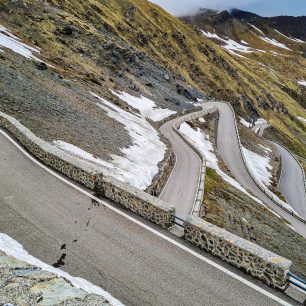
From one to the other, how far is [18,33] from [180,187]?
43.6 m

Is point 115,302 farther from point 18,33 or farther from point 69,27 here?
point 69,27

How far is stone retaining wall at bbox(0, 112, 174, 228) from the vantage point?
13875 mm

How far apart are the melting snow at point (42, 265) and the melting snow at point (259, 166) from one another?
52.1 meters

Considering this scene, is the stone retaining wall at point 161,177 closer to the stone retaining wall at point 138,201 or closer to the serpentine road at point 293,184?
the stone retaining wall at point 138,201

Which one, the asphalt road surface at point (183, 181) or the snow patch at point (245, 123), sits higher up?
the snow patch at point (245, 123)

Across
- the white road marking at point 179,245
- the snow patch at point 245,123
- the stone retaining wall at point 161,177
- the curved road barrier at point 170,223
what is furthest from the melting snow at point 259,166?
the curved road barrier at point 170,223

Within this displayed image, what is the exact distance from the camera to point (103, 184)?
52.2 ft

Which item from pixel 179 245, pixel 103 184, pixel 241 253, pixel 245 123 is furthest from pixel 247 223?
pixel 245 123

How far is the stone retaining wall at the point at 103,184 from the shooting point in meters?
13.9

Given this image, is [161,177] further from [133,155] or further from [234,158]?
[234,158]

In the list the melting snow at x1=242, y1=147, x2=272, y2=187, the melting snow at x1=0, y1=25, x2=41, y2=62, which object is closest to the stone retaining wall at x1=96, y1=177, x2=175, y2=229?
the melting snow at x1=0, y1=25, x2=41, y2=62

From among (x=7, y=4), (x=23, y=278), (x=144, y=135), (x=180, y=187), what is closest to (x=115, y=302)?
(x=23, y=278)

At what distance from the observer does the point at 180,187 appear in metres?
31.6

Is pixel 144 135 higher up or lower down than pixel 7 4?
lower down
